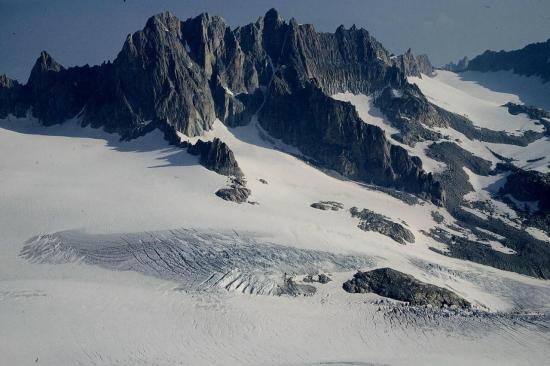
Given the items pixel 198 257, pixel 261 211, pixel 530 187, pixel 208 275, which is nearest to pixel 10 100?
pixel 261 211

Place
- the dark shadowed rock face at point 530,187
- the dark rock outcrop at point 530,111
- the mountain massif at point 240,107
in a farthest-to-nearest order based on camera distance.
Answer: the dark rock outcrop at point 530,111, the mountain massif at point 240,107, the dark shadowed rock face at point 530,187

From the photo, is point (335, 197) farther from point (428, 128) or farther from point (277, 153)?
point (428, 128)

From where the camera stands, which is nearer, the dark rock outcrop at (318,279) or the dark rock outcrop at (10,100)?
the dark rock outcrop at (318,279)

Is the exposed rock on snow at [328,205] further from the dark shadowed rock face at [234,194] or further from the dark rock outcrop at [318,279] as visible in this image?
the dark rock outcrop at [318,279]

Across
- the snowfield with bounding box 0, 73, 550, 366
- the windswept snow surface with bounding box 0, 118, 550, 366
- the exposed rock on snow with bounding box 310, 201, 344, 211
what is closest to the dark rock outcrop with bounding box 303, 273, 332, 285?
the snowfield with bounding box 0, 73, 550, 366

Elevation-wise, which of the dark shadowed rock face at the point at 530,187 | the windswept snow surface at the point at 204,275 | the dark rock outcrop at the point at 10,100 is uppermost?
the dark rock outcrop at the point at 10,100

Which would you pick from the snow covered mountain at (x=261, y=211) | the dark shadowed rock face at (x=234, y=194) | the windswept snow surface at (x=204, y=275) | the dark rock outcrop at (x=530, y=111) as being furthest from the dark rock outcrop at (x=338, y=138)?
the dark rock outcrop at (x=530, y=111)
